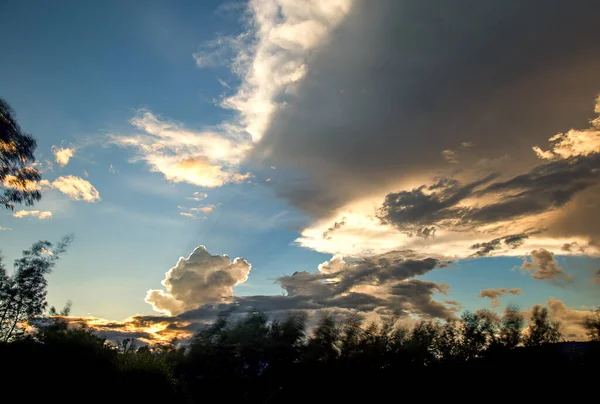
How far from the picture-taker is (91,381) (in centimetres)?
3325

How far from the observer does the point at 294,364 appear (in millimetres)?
68062

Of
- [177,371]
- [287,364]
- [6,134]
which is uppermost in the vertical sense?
[6,134]

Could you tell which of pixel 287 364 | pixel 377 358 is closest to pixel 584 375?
pixel 377 358

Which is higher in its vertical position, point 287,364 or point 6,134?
point 6,134

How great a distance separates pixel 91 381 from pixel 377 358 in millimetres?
59378

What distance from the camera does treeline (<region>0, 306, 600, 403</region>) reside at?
33406 mm

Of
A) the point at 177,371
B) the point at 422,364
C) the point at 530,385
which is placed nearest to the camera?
the point at 530,385

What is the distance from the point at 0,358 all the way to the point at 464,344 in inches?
3759

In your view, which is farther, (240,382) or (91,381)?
(240,382)

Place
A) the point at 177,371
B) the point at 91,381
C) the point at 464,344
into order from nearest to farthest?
1. the point at 91,381
2. the point at 177,371
3. the point at 464,344

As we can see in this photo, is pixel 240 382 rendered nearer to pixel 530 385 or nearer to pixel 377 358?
pixel 377 358

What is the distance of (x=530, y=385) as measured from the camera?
54.9 m

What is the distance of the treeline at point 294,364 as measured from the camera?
110ft

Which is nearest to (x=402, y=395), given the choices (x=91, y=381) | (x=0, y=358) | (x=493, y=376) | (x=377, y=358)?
(x=377, y=358)
